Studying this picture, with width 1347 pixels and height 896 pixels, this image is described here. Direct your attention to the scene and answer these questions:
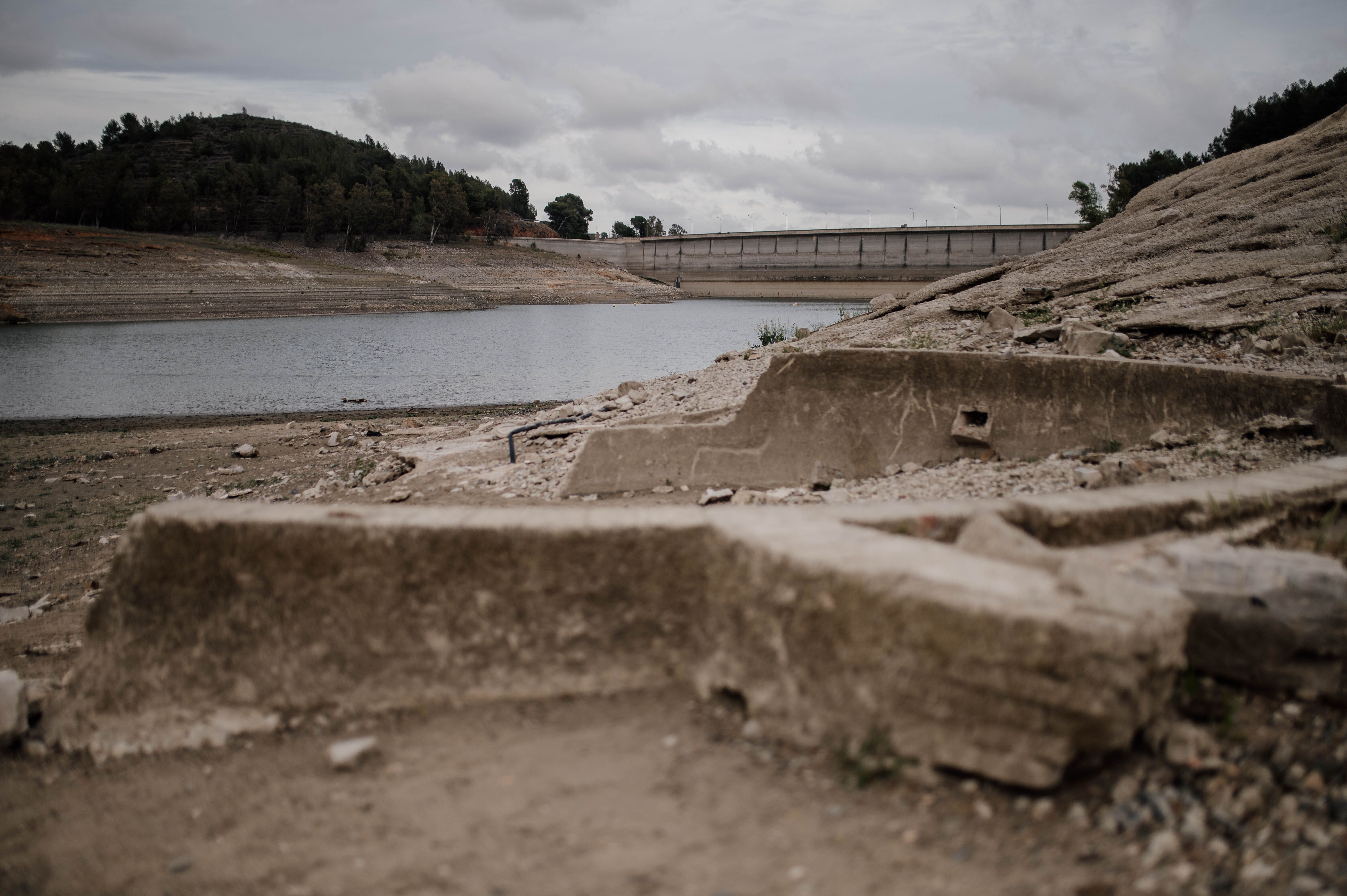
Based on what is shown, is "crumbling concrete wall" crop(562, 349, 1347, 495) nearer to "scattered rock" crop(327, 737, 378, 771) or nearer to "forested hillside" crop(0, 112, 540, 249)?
"scattered rock" crop(327, 737, 378, 771)

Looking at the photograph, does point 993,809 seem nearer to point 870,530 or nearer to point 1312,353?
point 870,530

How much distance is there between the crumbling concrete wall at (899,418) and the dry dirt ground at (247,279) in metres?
40.8

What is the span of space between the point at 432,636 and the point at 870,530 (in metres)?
1.54

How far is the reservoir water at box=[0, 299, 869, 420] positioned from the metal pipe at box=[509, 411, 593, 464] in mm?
8033

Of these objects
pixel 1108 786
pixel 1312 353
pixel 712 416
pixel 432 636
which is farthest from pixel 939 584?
pixel 1312 353

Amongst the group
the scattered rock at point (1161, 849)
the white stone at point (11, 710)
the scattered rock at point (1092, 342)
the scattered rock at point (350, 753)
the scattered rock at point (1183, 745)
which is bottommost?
the white stone at point (11, 710)

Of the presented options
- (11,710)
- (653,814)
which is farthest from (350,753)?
(11,710)

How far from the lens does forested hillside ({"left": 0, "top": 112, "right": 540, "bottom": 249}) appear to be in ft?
180

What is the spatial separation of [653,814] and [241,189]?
72.3m

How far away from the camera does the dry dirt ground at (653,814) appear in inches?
73.0

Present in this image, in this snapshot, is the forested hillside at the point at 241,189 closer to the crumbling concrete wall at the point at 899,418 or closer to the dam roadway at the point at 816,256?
the dam roadway at the point at 816,256

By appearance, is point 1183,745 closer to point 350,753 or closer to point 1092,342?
point 350,753

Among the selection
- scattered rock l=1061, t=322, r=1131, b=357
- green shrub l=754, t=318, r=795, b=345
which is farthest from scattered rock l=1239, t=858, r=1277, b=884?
green shrub l=754, t=318, r=795, b=345

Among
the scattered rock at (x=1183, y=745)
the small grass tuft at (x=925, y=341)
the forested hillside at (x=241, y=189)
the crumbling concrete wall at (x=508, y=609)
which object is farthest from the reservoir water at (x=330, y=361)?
the forested hillside at (x=241, y=189)
